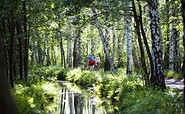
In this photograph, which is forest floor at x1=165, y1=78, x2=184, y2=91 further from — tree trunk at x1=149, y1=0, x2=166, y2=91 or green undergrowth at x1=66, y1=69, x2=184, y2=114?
tree trunk at x1=149, y1=0, x2=166, y2=91

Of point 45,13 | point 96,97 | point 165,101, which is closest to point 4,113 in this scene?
point 165,101

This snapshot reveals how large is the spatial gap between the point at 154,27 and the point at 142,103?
347 centimetres

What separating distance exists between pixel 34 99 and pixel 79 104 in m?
2.24

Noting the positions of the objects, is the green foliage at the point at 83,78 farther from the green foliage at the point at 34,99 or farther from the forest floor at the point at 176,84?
the forest floor at the point at 176,84

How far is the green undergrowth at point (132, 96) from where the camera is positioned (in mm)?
5660

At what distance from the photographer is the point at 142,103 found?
6473mm

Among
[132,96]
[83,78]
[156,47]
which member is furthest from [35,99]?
[83,78]

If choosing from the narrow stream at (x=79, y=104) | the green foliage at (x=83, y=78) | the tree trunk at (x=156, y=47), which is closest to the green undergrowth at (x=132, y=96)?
the green foliage at (x=83, y=78)

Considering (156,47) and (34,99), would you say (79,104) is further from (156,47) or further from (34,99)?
(156,47)

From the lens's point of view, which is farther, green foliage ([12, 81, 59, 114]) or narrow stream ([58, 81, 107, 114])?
narrow stream ([58, 81, 107, 114])

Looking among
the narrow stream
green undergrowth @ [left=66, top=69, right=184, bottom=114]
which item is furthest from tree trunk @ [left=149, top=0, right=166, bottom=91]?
the narrow stream

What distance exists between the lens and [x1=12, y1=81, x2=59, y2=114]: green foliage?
7281mm

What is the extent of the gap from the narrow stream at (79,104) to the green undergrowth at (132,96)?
1.32 feet

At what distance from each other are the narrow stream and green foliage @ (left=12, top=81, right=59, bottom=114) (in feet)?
1.36
